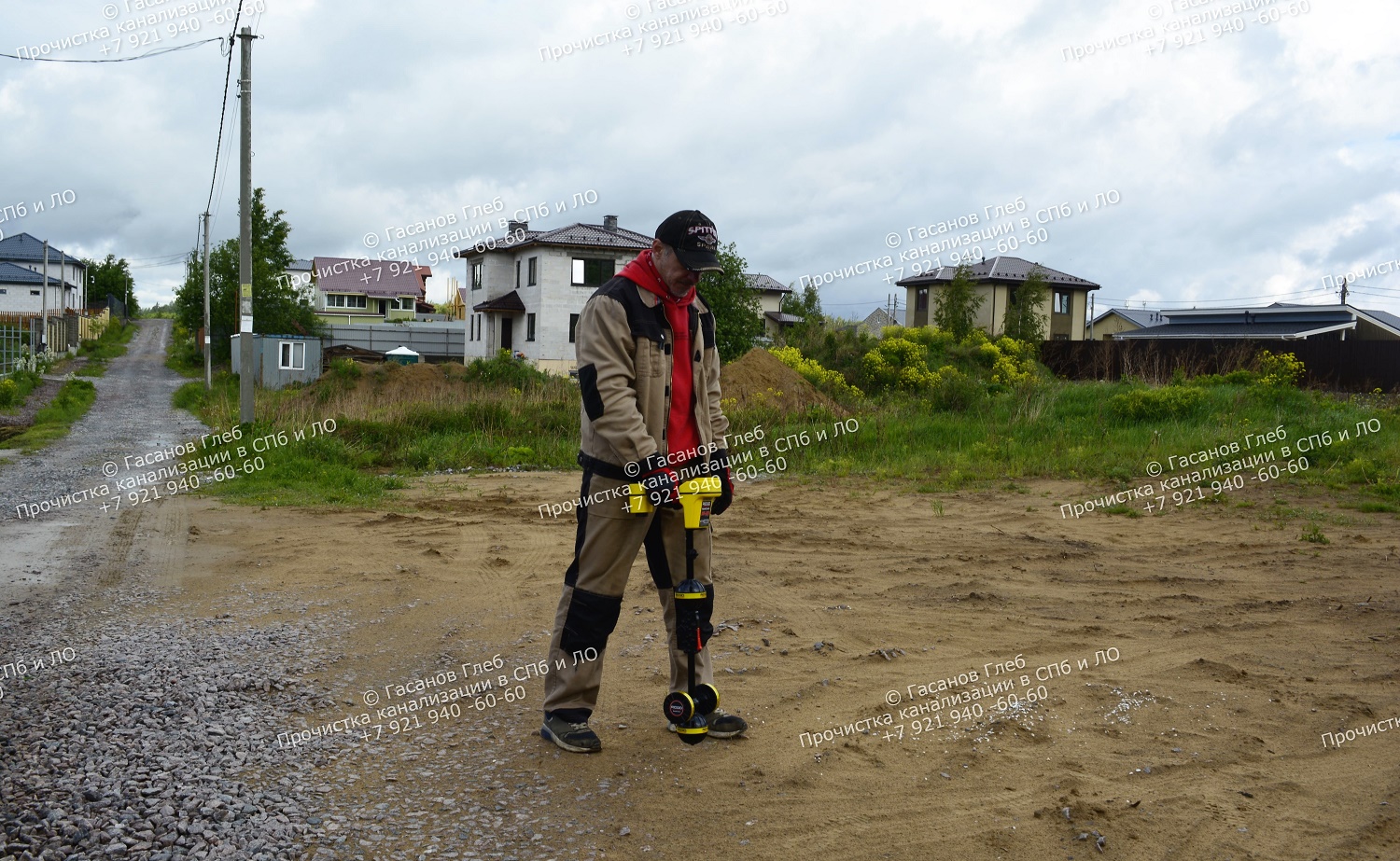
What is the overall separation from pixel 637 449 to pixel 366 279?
3195 inches

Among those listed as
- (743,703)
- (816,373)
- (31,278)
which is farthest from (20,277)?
(743,703)

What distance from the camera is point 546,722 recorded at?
4449mm

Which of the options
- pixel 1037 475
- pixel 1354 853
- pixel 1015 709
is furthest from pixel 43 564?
pixel 1037 475

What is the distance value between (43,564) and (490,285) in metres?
43.2

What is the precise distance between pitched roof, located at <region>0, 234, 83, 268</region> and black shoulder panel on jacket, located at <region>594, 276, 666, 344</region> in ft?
276

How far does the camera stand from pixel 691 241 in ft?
13.9

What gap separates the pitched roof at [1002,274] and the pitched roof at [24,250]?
197 feet

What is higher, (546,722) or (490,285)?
(490,285)

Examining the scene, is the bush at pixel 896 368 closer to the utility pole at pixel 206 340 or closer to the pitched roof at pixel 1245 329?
the pitched roof at pixel 1245 329

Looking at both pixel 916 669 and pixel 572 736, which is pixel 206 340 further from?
pixel 572 736

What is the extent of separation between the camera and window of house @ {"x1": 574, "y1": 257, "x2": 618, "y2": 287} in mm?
45688

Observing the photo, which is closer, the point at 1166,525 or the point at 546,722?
the point at 546,722

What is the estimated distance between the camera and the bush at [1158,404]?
1747 cm

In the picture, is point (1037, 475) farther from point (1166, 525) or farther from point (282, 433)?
point (282, 433)
